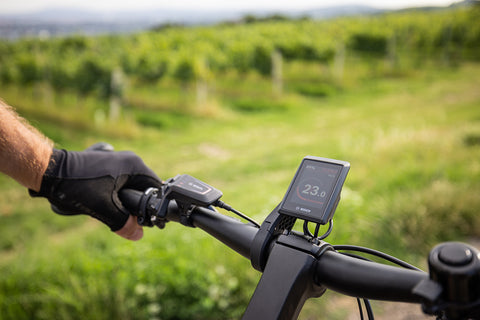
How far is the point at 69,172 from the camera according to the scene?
4.52 feet

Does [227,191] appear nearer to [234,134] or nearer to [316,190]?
[234,134]

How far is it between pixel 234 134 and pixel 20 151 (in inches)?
436

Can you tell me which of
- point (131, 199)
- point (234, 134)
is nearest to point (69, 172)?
point (131, 199)

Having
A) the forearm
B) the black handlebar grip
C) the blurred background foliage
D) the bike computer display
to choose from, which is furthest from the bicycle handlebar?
the blurred background foliage

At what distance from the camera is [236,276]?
323cm

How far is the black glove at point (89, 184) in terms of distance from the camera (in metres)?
1.37

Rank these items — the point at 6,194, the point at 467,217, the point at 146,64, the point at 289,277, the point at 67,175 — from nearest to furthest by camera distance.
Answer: the point at 289,277, the point at 67,175, the point at 467,217, the point at 6,194, the point at 146,64

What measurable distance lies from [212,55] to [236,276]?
14.4m

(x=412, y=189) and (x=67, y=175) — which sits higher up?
(x=67, y=175)

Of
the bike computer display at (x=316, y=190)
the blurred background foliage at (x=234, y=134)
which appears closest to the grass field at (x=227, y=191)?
the blurred background foliage at (x=234, y=134)

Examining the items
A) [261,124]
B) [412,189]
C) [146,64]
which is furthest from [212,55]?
[412,189]

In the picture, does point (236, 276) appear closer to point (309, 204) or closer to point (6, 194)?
point (309, 204)

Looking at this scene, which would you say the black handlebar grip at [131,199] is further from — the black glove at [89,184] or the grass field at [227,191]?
the grass field at [227,191]

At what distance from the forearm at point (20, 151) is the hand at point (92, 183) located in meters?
0.03
